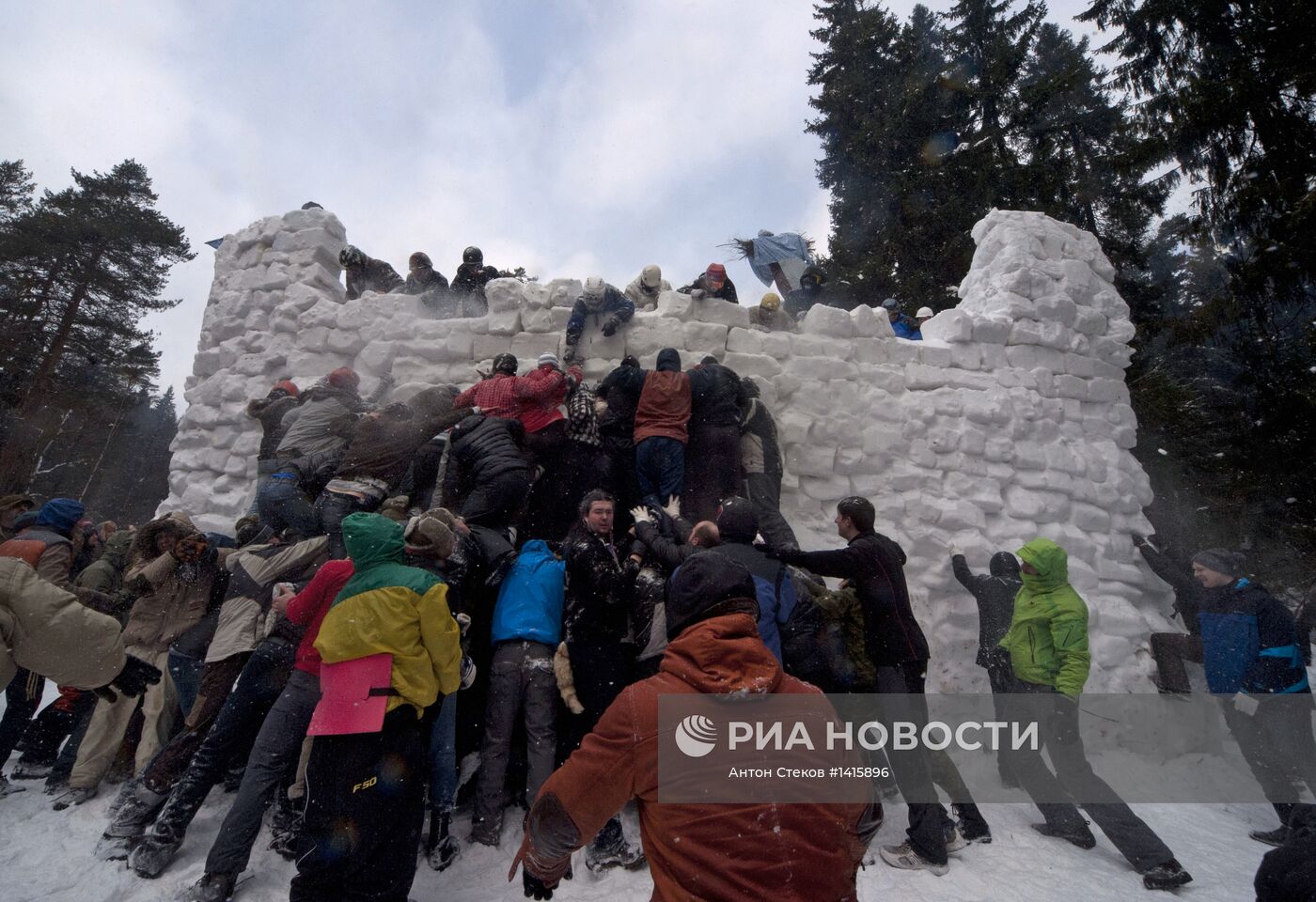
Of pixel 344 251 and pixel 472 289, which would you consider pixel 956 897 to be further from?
pixel 344 251

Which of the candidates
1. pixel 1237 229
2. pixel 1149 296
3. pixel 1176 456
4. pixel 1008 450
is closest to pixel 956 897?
pixel 1008 450

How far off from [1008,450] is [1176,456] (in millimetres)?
4708

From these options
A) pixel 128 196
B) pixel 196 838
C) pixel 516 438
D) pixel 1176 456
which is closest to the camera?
pixel 196 838

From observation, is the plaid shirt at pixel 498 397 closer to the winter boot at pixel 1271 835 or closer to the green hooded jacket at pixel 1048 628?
the green hooded jacket at pixel 1048 628

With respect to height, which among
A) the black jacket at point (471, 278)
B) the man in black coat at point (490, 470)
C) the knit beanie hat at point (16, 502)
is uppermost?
the black jacket at point (471, 278)

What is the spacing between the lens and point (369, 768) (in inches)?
93.7

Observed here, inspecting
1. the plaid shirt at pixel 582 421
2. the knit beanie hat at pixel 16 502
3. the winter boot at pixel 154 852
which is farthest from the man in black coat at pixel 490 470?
the knit beanie hat at pixel 16 502

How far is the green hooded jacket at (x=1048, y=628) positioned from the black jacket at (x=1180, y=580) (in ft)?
6.33

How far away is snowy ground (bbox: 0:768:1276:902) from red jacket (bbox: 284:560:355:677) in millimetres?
1052

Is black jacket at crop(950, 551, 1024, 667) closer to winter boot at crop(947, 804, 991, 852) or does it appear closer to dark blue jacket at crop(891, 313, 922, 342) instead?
winter boot at crop(947, 804, 991, 852)

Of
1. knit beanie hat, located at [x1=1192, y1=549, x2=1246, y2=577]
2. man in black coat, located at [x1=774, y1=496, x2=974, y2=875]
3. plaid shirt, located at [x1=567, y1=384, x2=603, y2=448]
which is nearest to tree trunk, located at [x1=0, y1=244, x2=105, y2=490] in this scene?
plaid shirt, located at [x1=567, y1=384, x2=603, y2=448]

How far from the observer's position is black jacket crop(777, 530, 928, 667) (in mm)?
3422

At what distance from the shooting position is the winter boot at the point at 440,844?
2.90 m

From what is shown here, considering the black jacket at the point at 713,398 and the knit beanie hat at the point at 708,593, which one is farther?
the black jacket at the point at 713,398
